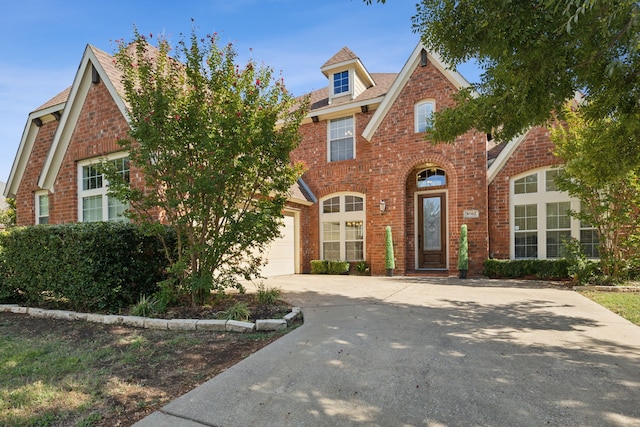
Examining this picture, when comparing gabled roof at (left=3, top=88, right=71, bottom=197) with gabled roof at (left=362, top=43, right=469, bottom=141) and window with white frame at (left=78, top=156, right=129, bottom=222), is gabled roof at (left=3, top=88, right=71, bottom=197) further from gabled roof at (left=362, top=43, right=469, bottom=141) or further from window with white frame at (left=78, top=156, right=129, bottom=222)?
gabled roof at (left=362, top=43, right=469, bottom=141)

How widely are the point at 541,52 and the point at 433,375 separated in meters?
3.64

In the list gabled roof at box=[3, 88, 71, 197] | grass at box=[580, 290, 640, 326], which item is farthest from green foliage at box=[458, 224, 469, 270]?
gabled roof at box=[3, 88, 71, 197]

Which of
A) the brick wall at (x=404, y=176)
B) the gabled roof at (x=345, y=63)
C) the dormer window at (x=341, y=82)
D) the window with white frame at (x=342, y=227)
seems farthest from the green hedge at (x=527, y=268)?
the gabled roof at (x=345, y=63)

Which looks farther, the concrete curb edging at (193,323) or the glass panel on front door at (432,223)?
the glass panel on front door at (432,223)

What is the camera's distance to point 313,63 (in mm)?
14156

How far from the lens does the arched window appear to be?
1192 centimetres

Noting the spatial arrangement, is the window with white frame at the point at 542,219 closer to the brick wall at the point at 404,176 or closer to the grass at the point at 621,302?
the brick wall at the point at 404,176

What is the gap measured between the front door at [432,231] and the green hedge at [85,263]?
347 inches

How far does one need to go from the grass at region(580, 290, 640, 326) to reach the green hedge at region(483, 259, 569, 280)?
178 cm

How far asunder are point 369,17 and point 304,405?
438cm

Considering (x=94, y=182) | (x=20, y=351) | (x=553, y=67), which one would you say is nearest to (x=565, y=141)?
(x=553, y=67)

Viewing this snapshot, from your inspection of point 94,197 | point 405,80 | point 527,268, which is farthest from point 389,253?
point 94,197

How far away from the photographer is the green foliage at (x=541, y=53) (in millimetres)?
3594

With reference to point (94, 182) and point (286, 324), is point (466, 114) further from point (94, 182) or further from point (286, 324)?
point (94, 182)
